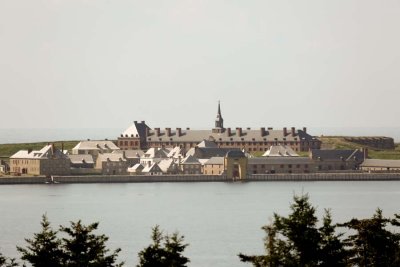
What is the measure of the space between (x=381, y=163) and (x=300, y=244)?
4681 inches

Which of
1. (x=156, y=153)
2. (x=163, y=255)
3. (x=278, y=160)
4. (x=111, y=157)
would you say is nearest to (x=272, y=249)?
(x=163, y=255)

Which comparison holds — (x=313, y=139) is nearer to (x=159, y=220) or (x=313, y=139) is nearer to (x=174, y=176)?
(x=174, y=176)

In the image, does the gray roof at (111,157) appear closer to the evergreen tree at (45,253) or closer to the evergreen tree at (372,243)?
the evergreen tree at (372,243)

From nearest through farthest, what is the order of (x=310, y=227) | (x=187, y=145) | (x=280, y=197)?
(x=310, y=227) → (x=280, y=197) → (x=187, y=145)

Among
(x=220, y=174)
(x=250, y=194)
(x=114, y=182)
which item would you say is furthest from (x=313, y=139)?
(x=250, y=194)

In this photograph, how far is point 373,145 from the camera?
17338 centimetres

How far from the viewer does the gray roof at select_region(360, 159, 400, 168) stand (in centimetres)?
14161

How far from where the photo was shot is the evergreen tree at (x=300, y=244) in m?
24.4

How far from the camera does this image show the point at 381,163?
14225 cm

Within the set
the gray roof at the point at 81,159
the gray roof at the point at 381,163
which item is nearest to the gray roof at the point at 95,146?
the gray roof at the point at 81,159

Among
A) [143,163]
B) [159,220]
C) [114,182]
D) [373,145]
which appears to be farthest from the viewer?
[373,145]

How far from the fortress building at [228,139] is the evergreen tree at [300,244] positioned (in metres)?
130

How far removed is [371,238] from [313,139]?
429 ft

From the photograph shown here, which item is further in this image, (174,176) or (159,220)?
(174,176)
